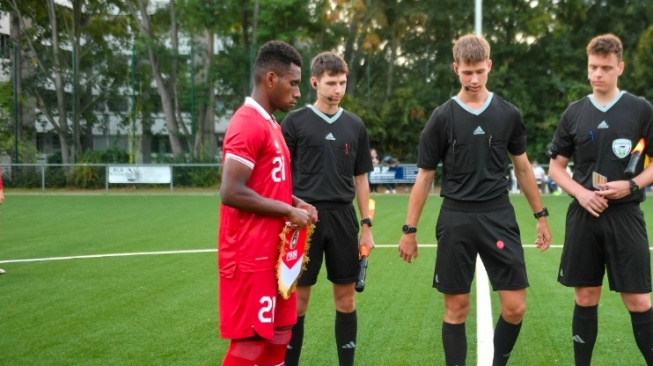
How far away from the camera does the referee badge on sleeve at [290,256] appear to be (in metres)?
3.94

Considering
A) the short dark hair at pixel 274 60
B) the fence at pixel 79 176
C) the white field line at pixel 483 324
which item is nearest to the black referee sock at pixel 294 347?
the white field line at pixel 483 324

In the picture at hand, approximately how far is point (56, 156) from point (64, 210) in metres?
14.6

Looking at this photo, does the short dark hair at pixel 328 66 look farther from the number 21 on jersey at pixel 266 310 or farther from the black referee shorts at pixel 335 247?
the number 21 on jersey at pixel 266 310

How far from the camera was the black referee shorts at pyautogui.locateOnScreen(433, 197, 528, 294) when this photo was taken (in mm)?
4922

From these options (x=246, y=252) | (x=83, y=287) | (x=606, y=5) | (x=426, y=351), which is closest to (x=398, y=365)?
(x=426, y=351)

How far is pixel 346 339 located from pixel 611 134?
7.76ft

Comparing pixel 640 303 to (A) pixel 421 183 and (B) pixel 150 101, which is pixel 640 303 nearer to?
(A) pixel 421 183

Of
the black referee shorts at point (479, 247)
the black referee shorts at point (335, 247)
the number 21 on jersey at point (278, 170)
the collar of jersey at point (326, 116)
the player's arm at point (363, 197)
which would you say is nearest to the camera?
the number 21 on jersey at point (278, 170)

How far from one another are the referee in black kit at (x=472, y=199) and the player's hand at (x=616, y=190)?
2.09 ft

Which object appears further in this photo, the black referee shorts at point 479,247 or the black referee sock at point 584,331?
the black referee sock at point 584,331

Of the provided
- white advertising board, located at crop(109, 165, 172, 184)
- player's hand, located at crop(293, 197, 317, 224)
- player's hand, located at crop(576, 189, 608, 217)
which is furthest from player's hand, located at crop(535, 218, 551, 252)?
white advertising board, located at crop(109, 165, 172, 184)

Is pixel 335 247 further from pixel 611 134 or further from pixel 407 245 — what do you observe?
pixel 611 134

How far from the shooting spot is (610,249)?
16.8 feet

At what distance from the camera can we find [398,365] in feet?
18.6
